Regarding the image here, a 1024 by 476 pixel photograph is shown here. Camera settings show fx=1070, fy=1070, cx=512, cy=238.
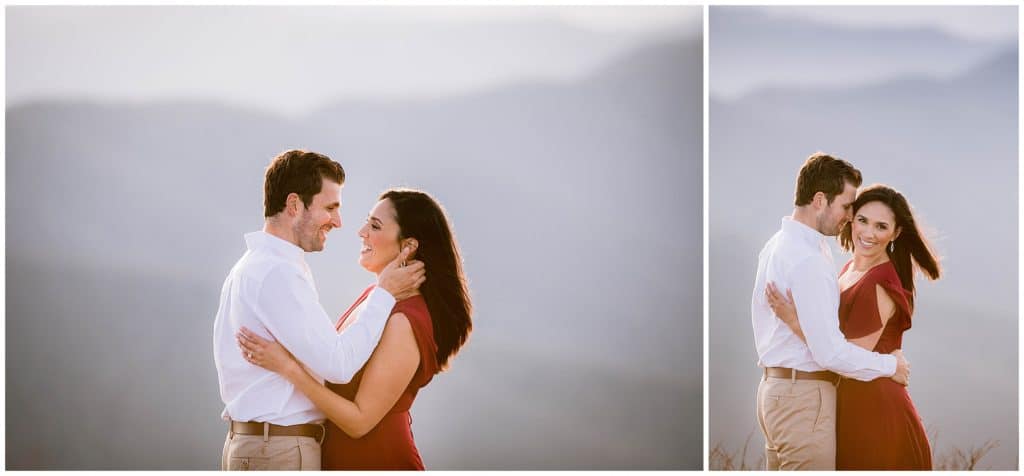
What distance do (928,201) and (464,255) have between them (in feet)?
7.00

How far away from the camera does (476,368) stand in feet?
16.5

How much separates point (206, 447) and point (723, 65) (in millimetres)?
2980

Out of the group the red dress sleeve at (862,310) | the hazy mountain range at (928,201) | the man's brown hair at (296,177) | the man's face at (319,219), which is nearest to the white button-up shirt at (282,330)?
the man's face at (319,219)

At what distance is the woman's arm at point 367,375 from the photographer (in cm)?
431

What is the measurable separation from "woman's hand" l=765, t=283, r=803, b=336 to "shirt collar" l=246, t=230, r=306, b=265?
209 centimetres

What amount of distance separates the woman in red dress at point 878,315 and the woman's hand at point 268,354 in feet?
7.08

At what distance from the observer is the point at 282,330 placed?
4305 millimetres

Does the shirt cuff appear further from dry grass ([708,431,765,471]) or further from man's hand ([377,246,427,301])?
man's hand ([377,246,427,301])

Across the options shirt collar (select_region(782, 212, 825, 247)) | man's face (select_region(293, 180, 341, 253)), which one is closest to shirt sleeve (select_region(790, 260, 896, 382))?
shirt collar (select_region(782, 212, 825, 247))

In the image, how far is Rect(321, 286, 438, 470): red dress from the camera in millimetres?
4473

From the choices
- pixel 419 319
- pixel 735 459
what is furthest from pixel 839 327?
pixel 419 319

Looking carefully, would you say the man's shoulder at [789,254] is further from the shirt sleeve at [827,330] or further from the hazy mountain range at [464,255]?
the hazy mountain range at [464,255]

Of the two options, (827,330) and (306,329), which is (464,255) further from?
(827,330)

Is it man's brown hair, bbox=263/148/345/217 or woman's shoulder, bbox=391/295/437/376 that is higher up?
man's brown hair, bbox=263/148/345/217
